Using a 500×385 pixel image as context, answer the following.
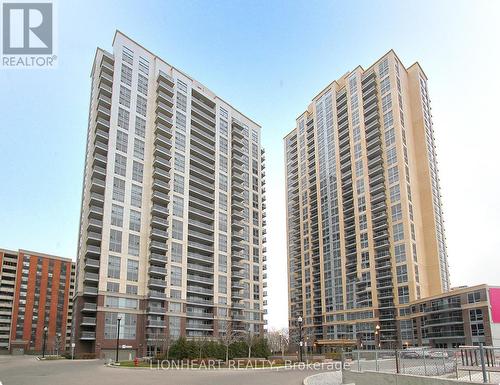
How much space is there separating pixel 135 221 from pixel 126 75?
29180 mm

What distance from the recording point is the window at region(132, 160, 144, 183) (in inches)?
3236

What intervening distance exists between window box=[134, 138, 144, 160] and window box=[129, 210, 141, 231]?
11.1m

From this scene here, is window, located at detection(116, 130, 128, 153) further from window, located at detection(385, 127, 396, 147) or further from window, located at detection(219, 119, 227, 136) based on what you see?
window, located at detection(385, 127, 396, 147)

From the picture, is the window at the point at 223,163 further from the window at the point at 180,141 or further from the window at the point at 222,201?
the window at the point at 180,141

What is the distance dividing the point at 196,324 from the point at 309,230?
170 ft

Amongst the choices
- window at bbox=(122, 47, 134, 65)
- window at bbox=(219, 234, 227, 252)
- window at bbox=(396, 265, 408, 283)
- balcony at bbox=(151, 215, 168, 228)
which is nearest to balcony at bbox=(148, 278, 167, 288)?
balcony at bbox=(151, 215, 168, 228)

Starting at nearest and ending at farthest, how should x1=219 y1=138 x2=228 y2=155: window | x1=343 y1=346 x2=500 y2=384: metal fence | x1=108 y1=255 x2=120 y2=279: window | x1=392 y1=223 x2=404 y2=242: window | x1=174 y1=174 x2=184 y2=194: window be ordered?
1. x1=343 y1=346 x2=500 y2=384: metal fence
2. x1=108 y1=255 x2=120 y2=279: window
3. x1=174 y1=174 x2=184 y2=194: window
4. x1=392 y1=223 x2=404 y2=242: window
5. x1=219 y1=138 x2=228 y2=155: window

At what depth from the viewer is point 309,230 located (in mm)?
125812

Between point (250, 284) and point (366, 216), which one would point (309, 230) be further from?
point (250, 284)

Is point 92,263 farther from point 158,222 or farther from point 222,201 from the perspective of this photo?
point 222,201

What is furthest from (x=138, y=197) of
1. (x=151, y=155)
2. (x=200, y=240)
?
(x=200, y=240)

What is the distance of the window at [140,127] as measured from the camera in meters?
85.4

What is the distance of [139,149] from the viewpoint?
84562mm

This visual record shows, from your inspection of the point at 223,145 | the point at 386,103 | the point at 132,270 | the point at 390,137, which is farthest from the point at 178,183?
the point at 386,103
